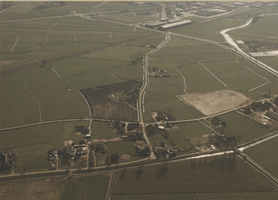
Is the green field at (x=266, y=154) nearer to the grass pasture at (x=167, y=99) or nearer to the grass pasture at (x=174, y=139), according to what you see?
the grass pasture at (x=174, y=139)

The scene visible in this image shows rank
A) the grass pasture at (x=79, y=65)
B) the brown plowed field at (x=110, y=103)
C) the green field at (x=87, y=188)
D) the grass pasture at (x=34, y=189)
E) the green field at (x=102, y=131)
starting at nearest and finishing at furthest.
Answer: the grass pasture at (x=34, y=189)
the green field at (x=87, y=188)
the green field at (x=102, y=131)
the brown plowed field at (x=110, y=103)
the grass pasture at (x=79, y=65)

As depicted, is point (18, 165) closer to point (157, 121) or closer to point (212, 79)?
point (157, 121)

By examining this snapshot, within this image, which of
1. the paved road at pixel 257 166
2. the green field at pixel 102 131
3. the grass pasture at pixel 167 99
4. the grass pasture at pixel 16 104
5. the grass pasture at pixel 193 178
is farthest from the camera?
the grass pasture at pixel 167 99

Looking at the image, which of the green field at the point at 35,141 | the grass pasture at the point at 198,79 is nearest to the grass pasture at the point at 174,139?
the green field at the point at 35,141

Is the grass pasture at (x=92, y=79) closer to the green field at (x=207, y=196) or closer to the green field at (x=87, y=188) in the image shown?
the green field at (x=87, y=188)

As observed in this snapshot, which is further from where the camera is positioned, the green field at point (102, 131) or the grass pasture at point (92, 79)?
the grass pasture at point (92, 79)

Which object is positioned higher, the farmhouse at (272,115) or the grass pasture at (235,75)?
the grass pasture at (235,75)

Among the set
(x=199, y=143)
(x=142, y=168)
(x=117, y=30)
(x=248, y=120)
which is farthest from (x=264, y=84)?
(x=117, y=30)

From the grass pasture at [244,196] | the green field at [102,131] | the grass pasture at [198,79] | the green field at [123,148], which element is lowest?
the grass pasture at [244,196]
